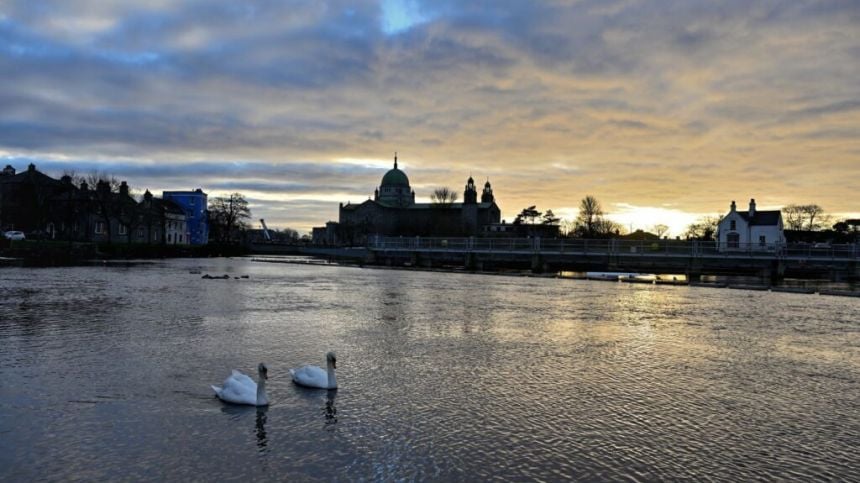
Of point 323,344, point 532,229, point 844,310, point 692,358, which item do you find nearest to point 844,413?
point 692,358

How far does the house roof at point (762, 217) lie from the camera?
310 feet

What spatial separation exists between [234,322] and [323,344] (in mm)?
5661

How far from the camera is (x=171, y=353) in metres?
15.3

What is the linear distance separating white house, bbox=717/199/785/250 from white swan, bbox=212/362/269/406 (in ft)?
311

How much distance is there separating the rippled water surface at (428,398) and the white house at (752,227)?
260ft

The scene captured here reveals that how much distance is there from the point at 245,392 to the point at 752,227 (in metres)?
102

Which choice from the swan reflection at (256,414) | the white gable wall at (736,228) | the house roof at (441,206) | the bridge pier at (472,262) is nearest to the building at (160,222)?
the bridge pier at (472,262)

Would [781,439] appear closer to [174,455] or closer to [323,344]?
[174,455]

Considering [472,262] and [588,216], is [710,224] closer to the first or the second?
[588,216]

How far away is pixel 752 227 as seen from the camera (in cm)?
9650

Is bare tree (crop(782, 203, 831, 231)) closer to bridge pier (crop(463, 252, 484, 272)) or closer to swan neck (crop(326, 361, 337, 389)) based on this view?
bridge pier (crop(463, 252, 484, 272))

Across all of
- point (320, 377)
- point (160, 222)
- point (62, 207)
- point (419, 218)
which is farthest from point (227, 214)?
point (320, 377)

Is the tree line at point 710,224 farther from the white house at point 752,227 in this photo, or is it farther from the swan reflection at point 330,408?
the swan reflection at point 330,408

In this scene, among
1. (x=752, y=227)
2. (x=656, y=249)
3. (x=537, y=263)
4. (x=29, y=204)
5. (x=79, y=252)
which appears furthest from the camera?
(x=752, y=227)
